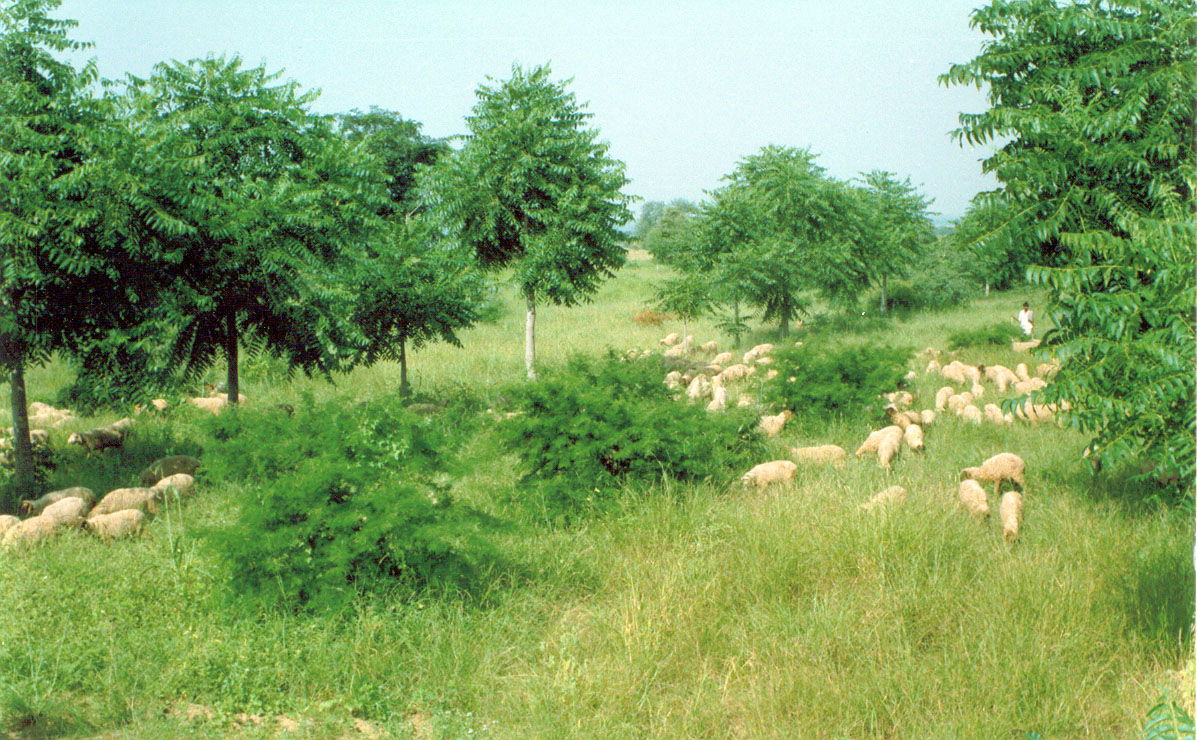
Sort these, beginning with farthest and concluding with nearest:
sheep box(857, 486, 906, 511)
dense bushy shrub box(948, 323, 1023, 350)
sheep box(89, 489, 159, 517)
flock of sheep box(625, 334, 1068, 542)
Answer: dense bushy shrub box(948, 323, 1023, 350), sheep box(89, 489, 159, 517), flock of sheep box(625, 334, 1068, 542), sheep box(857, 486, 906, 511)

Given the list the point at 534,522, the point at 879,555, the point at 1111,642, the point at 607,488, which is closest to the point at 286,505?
the point at 534,522

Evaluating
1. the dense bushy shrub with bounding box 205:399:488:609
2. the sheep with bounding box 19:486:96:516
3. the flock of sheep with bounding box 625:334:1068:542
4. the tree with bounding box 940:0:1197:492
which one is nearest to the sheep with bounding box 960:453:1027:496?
the flock of sheep with bounding box 625:334:1068:542

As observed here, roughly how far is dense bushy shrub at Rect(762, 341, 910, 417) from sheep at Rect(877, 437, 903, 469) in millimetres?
1676

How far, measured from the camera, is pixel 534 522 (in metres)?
6.68

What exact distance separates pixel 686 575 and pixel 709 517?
3.56 ft

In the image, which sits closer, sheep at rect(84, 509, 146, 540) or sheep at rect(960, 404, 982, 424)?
sheep at rect(84, 509, 146, 540)

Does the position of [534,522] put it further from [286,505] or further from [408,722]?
[408,722]

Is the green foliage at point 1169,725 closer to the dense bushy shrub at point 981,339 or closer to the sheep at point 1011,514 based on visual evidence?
the sheep at point 1011,514

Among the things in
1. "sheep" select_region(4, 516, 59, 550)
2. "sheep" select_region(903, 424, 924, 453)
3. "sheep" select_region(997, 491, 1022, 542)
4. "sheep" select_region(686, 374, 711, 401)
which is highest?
→ "sheep" select_region(686, 374, 711, 401)

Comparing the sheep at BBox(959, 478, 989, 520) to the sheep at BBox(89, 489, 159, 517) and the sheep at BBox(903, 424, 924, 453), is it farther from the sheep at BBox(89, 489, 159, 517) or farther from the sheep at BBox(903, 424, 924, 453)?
the sheep at BBox(89, 489, 159, 517)

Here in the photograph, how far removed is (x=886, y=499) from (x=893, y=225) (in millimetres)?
28380

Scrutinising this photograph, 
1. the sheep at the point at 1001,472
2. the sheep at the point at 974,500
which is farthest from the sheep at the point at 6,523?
the sheep at the point at 1001,472

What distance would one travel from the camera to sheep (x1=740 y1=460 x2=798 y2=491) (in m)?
7.49

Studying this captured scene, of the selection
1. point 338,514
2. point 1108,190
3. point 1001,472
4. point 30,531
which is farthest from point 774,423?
point 30,531
